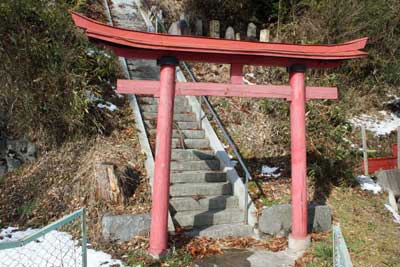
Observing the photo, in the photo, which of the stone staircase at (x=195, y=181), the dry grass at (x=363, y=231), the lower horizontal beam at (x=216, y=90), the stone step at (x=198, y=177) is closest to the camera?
the lower horizontal beam at (x=216, y=90)

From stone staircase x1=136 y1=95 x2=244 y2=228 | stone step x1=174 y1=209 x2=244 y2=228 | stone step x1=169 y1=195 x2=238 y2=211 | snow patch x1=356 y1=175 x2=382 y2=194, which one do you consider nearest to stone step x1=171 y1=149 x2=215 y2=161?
stone staircase x1=136 y1=95 x2=244 y2=228

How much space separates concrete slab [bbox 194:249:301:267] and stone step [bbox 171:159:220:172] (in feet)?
6.60

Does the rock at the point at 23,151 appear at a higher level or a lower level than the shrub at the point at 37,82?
lower

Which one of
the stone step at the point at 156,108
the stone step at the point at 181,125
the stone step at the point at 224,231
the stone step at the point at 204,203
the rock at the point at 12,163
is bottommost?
the stone step at the point at 224,231

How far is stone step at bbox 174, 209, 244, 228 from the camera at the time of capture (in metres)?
5.99

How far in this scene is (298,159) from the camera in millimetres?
5656

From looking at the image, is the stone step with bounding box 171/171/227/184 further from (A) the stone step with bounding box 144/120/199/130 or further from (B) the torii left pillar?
(B) the torii left pillar

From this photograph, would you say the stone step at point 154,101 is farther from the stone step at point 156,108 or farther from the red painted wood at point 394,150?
the red painted wood at point 394,150

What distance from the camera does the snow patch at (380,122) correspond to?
10.6 m

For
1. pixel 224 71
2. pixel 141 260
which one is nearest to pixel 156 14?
pixel 224 71

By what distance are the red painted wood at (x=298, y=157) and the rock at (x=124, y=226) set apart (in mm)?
2316

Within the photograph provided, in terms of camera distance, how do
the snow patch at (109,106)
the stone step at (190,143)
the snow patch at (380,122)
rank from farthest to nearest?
the snow patch at (380,122) < the snow patch at (109,106) < the stone step at (190,143)

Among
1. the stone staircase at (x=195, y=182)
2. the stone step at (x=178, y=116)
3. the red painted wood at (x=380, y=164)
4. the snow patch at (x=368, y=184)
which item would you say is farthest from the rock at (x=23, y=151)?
the red painted wood at (x=380, y=164)

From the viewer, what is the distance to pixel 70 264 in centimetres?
479
